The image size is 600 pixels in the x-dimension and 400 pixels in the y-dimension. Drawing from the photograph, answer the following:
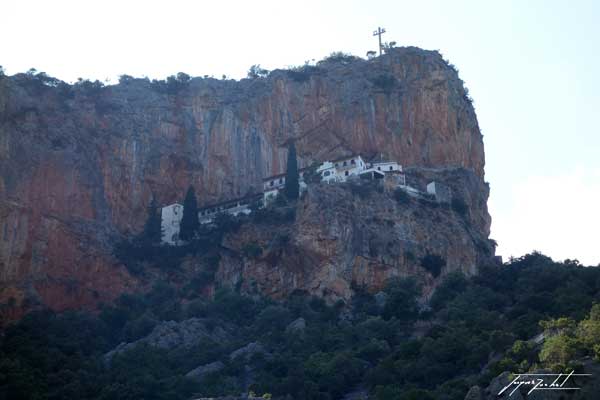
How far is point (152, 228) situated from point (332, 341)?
20.5 m

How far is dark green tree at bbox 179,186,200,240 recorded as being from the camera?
7425 cm

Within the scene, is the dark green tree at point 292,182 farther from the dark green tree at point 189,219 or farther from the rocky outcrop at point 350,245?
the dark green tree at point 189,219

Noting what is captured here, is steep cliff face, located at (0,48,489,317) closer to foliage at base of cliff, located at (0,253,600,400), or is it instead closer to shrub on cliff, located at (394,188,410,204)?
shrub on cliff, located at (394,188,410,204)

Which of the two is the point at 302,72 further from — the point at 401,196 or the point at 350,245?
the point at 350,245

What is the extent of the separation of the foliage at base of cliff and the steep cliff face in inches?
297

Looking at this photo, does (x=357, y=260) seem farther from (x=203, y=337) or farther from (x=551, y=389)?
(x=551, y=389)

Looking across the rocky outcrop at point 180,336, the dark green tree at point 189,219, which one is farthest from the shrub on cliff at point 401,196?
the rocky outcrop at point 180,336

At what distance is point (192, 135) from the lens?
81.2 meters

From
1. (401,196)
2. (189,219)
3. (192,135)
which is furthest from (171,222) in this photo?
(401,196)

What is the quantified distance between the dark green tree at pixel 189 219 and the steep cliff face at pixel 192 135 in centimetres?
371

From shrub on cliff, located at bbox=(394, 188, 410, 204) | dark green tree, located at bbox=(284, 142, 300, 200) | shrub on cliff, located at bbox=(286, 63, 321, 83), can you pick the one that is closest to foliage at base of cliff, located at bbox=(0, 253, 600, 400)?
shrub on cliff, located at bbox=(394, 188, 410, 204)

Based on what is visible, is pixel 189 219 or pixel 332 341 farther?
pixel 189 219

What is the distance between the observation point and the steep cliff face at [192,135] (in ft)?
236

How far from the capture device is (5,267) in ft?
220
